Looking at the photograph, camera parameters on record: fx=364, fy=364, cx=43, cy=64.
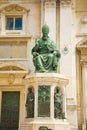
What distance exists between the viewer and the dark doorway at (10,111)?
1479 cm

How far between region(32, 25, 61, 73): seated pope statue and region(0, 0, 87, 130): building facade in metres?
3.62

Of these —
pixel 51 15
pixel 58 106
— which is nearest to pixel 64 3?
pixel 51 15

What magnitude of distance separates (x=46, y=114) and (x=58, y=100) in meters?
0.59

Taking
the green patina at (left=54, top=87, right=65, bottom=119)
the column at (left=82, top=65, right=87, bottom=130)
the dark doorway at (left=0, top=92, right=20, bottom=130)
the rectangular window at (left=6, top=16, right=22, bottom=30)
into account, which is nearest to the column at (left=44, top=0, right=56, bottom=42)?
the rectangular window at (left=6, top=16, right=22, bottom=30)

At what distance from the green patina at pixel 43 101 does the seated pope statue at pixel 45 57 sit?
1.96 feet

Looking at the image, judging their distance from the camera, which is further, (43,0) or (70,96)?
(43,0)

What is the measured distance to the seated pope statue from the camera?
1116cm

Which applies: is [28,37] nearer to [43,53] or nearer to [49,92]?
[43,53]

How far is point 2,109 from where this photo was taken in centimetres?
1510

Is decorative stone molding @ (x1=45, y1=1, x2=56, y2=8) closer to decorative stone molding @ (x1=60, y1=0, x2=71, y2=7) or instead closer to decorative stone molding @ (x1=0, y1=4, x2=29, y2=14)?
decorative stone molding @ (x1=60, y1=0, x2=71, y2=7)

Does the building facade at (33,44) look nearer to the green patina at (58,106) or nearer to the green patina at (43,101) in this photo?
the green patina at (58,106)

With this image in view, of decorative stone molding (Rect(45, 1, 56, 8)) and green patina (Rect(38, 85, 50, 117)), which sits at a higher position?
decorative stone molding (Rect(45, 1, 56, 8))

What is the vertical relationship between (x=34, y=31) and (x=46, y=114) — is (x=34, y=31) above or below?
Result: above

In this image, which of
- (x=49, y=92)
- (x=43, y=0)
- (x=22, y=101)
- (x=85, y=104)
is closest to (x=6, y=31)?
(x=43, y=0)
